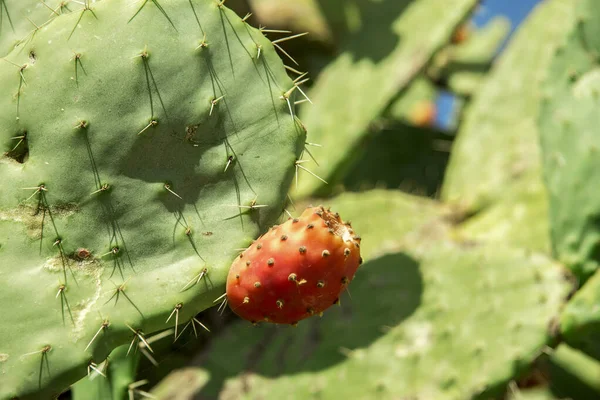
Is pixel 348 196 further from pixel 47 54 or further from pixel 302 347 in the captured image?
pixel 47 54

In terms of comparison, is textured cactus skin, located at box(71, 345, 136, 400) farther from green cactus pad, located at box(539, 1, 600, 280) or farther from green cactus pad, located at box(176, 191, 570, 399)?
green cactus pad, located at box(539, 1, 600, 280)

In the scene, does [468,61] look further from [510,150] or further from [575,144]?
[575,144]

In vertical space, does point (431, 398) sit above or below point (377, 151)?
above

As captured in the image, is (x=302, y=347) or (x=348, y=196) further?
(x=348, y=196)

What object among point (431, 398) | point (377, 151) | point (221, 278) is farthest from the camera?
point (377, 151)

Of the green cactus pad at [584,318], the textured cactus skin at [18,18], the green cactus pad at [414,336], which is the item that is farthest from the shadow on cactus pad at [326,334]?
the textured cactus skin at [18,18]

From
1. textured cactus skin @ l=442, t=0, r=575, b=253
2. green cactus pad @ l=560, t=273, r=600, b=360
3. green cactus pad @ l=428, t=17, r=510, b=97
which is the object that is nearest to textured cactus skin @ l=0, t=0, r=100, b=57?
green cactus pad @ l=560, t=273, r=600, b=360

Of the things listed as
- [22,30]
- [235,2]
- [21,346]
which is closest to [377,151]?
[235,2]
